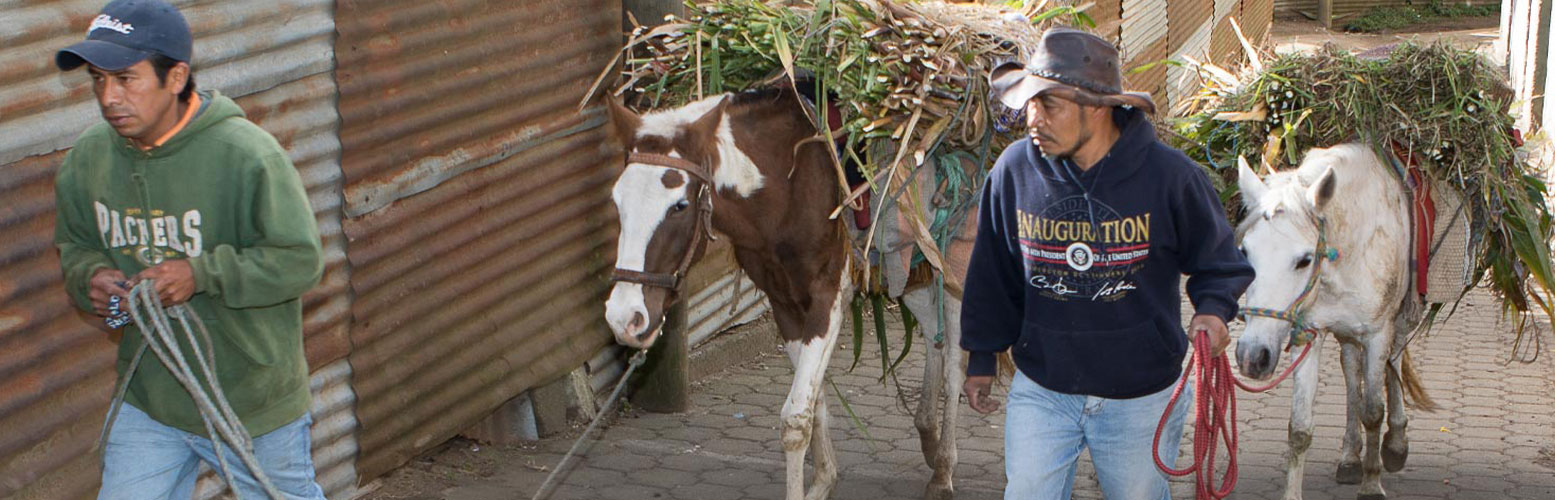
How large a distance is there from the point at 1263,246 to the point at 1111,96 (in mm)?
1743

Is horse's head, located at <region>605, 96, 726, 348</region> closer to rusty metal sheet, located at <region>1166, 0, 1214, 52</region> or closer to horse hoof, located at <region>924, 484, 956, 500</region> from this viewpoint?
horse hoof, located at <region>924, 484, 956, 500</region>

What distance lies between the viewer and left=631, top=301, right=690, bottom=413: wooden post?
6684 mm

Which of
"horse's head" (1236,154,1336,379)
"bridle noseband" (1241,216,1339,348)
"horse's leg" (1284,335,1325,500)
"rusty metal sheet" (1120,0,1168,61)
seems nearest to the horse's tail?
"horse's leg" (1284,335,1325,500)

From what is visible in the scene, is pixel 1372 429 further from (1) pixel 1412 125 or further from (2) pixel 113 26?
(2) pixel 113 26

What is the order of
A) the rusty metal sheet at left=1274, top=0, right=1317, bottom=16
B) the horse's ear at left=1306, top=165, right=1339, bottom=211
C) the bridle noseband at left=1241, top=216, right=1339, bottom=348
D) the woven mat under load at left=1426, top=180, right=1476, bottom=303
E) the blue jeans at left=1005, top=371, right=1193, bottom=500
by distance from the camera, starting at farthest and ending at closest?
the rusty metal sheet at left=1274, top=0, right=1317, bottom=16
the woven mat under load at left=1426, top=180, right=1476, bottom=303
the horse's ear at left=1306, top=165, right=1339, bottom=211
the bridle noseband at left=1241, top=216, right=1339, bottom=348
the blue jeans at left=1005, top=371, right=1193, bottom=500

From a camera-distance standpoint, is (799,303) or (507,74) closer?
(799,303)

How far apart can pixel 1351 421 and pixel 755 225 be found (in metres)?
2.63

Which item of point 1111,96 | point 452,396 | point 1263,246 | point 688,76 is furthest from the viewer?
point 452,396

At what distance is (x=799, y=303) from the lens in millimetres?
5098

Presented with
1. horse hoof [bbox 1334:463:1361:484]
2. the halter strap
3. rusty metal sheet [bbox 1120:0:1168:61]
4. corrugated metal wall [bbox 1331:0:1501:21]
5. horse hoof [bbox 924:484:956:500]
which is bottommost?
horse hoof [bbox 1334:463:1361:484]

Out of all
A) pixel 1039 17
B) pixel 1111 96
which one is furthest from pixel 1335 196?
pixel 1111 96

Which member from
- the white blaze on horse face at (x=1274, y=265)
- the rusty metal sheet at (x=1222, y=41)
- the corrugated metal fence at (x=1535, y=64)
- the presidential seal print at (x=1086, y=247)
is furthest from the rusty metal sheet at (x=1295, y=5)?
the presidential seal print at (x=1086, y=247)

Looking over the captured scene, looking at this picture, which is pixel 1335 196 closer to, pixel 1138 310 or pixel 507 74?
pixel 1138 310

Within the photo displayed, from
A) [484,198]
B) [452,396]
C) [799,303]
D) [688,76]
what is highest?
[688,76]
